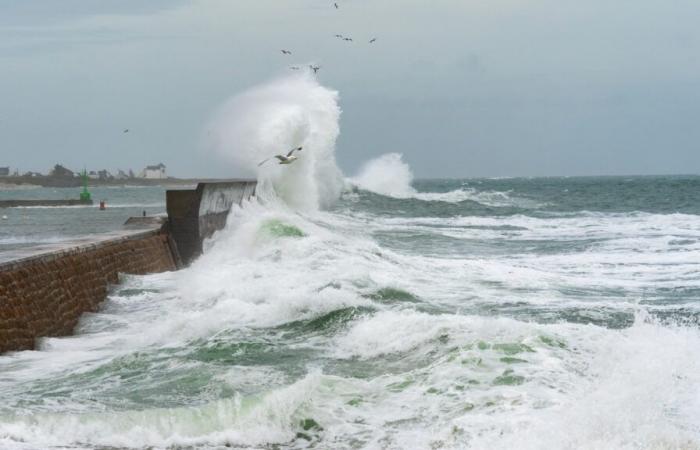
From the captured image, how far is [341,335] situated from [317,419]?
2773mm

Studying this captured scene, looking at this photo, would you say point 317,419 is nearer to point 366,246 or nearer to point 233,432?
point 233,432

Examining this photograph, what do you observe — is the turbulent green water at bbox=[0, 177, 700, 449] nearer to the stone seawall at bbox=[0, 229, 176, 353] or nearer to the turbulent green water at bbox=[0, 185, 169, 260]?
the stone seawall at bbox=[0, 229, 176, 353]

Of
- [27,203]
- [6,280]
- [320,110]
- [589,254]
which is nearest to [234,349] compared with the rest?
[6,280]

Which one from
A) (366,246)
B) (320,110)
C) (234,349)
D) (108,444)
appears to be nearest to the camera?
(108,444)

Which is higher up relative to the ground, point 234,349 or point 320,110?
point 320,110

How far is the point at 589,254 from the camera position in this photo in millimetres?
17594

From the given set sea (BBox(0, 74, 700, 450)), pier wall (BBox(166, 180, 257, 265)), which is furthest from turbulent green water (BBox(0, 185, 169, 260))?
sea (BBox(0, 74, 700, 450))

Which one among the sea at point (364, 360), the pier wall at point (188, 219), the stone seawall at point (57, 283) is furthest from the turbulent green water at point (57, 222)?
the sea at point (364, 360)

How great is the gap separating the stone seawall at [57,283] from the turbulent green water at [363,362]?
0.21 m

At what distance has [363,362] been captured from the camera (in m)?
7.37

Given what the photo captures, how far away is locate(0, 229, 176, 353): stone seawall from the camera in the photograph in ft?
27.7

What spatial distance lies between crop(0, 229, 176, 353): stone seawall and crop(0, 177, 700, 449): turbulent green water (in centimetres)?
21

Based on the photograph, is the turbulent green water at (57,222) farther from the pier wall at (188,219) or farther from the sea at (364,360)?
the sea at (364,360)

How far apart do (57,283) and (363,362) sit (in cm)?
373
